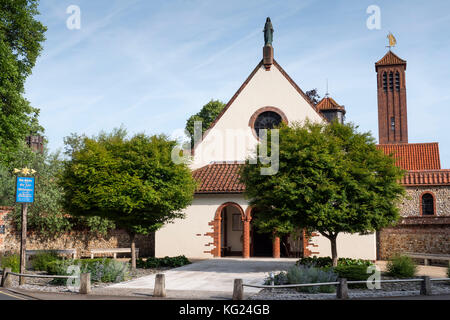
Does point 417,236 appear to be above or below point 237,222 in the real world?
below

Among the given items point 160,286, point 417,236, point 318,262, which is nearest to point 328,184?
point 318,262

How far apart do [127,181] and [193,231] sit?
311 inches

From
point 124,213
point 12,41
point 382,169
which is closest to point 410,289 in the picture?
point 382,169

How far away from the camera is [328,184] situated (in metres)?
16.7

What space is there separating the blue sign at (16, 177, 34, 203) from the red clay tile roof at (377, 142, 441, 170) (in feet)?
97.8

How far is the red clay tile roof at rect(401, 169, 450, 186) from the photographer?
31.7 metres

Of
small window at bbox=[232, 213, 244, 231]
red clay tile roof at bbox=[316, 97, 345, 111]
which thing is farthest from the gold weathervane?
small window at bbox=[232, 213, 244, 231]

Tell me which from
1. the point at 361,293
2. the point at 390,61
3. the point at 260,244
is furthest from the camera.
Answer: the point at 390,61

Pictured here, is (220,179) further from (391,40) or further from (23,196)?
(391,40)

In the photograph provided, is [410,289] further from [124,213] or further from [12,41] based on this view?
[12,41]

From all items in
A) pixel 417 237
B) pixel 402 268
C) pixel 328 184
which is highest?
pixel 328 184

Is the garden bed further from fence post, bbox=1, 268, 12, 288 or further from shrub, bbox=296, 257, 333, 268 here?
fence post, bbox=1, 268, 12, 288

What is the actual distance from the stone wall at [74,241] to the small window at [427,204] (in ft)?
64.6

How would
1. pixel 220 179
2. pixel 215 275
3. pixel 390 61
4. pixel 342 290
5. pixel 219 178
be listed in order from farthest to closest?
pixel 390 61, pixel 219 178, pixel 220 179, pixel 215 275, pixel 342 290
